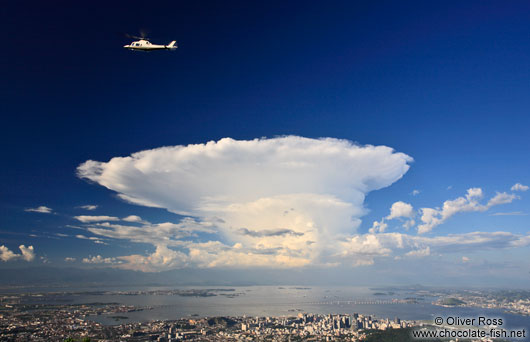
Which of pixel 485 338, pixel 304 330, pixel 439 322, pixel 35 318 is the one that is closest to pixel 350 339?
pixel 304 330

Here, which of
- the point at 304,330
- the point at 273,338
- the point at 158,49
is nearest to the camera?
the point at 158,49

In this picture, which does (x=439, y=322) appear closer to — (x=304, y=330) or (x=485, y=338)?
(x=485, y=338)

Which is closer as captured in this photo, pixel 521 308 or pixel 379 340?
pixel 379 340

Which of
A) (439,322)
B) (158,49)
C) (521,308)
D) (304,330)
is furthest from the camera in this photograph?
(521,308)

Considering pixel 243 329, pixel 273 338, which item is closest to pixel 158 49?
pixel 273 338

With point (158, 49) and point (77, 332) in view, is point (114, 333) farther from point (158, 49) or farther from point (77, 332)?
point (158, 49)

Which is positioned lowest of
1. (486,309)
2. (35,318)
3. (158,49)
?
(486,309)

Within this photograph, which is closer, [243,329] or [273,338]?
[273,338]

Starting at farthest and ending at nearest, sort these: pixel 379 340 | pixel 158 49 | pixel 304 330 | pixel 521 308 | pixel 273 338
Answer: pixel 521 308, pixel 304 330, pixel 273 338, pixel 379 340, pixel 158 49

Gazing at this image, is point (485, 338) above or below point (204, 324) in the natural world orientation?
above
